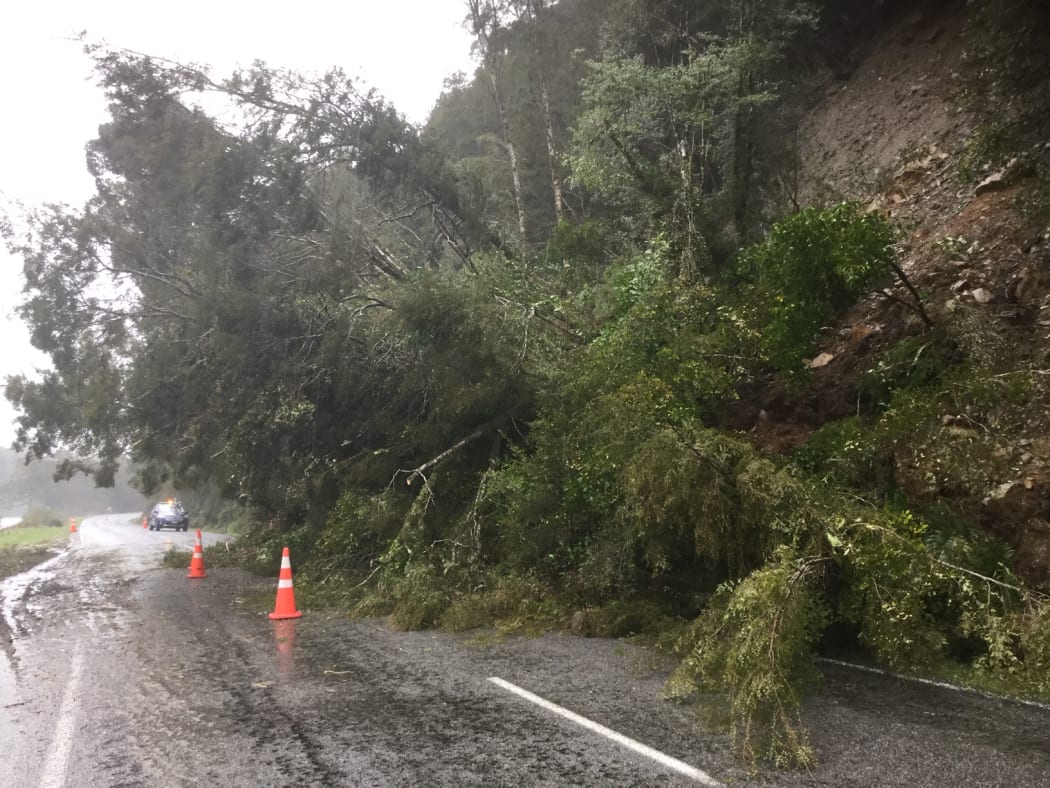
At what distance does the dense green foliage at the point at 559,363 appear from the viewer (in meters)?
6.08

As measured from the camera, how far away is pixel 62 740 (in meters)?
5.01

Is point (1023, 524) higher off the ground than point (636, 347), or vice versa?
point (636, 347)

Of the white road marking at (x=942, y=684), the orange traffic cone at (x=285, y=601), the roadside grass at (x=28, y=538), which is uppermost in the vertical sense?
the white road marking at (x=942, y=684)

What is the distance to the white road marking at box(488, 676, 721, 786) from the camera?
160 inches

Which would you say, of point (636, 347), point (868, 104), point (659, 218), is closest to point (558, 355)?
point (636, 347)

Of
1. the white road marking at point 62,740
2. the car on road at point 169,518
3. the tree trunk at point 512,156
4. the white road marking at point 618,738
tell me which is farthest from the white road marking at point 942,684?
the car on road at point 169,518

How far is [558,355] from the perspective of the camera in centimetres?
1105

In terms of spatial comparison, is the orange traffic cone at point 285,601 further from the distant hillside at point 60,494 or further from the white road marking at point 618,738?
the distant hillside at point 60,494

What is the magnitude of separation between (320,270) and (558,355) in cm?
534

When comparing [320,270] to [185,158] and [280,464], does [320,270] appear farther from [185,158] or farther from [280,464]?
[185,158]

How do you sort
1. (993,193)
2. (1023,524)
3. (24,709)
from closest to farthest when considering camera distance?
(24,709), (1023,524), (993,193)

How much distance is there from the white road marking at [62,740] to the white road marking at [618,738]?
287 centimetres

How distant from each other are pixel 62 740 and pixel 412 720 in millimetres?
2248

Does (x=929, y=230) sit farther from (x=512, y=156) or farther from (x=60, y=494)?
(x=60, y=494)
